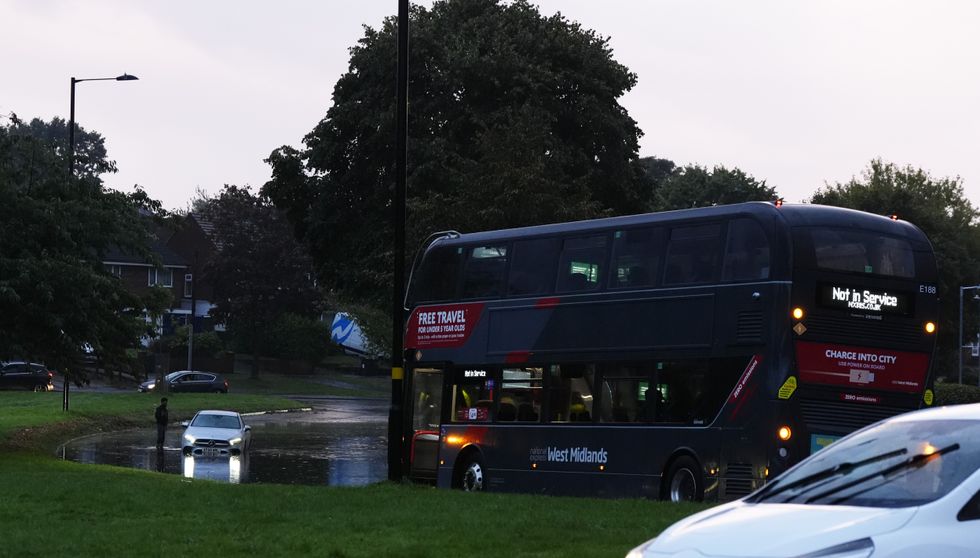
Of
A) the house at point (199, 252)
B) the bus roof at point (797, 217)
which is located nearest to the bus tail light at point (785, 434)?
the bus roof at point (797, 217)

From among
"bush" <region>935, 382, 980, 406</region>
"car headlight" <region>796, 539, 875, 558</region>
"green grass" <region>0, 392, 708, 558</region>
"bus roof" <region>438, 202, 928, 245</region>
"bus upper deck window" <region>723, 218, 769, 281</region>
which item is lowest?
"green grass" <region>0, 392, 708, 558</region>

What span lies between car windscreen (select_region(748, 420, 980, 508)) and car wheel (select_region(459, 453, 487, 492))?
1706 cm

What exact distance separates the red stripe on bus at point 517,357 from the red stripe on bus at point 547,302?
75cm

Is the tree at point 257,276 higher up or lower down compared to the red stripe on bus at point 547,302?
higher up

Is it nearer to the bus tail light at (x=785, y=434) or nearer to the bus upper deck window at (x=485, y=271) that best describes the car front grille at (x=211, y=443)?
the bus upper deck window at (x=485, y=271)

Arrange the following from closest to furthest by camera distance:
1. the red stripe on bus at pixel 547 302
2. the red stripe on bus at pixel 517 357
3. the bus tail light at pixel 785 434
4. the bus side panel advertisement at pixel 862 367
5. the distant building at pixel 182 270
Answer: the bus tail light at pixel 785 434
the bus side panel advertisement at pixel 862 367
the red stripe on bus at pixel 547 302
the red stripe on bus at pixel 517 357
the distant building at pixel 182 270

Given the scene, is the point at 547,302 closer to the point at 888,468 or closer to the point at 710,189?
the point at 888,468

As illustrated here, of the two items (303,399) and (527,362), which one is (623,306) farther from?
(303,399)

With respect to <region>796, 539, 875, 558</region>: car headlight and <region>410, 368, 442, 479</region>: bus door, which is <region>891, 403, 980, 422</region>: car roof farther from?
<region>410, 368, 442, 479</region>: bus door

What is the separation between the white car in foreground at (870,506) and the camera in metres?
6.08

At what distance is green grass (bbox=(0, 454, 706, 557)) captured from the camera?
1284 cm

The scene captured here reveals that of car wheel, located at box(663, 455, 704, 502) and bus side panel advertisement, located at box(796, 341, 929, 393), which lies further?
car wheel, located at box(663, 455, 704, 502)

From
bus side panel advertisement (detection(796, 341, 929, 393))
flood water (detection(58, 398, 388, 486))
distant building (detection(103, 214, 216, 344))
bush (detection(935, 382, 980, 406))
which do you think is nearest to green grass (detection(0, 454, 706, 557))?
bus side panel advertisement (detection(796, 341, 929, 393))

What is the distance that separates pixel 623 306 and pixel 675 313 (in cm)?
109
